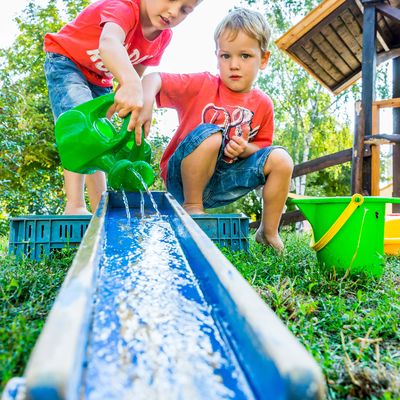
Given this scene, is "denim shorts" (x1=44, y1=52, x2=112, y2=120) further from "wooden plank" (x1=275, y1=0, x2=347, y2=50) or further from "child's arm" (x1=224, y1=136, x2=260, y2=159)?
"wooden plank" (x1=275, y1=0, x2=347, y2=50)

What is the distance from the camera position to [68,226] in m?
2.09

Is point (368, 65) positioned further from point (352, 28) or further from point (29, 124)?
point (29, 124)

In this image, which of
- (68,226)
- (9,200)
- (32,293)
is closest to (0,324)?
(32,293)

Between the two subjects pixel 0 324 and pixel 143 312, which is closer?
pixel 143 312

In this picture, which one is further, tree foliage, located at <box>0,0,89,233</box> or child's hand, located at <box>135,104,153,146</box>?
tree foliage, located at <box>0,0,89,233</box>

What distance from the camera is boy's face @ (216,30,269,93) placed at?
273 centimetres

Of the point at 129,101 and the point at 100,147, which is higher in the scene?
the point at 129,101

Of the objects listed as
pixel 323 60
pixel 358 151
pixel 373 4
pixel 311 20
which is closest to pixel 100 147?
pixel 358 151

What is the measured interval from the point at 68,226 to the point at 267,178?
123cm

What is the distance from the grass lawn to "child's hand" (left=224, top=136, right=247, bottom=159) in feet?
2.65

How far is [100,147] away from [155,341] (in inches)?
60.5

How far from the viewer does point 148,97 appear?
2490 mm

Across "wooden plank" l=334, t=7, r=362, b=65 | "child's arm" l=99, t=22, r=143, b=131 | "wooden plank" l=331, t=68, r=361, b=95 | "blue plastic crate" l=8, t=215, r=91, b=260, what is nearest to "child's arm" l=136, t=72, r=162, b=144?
"child's arm" l=99, t=22, r=143, b=131

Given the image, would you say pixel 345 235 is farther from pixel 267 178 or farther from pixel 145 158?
pixel 145 158
